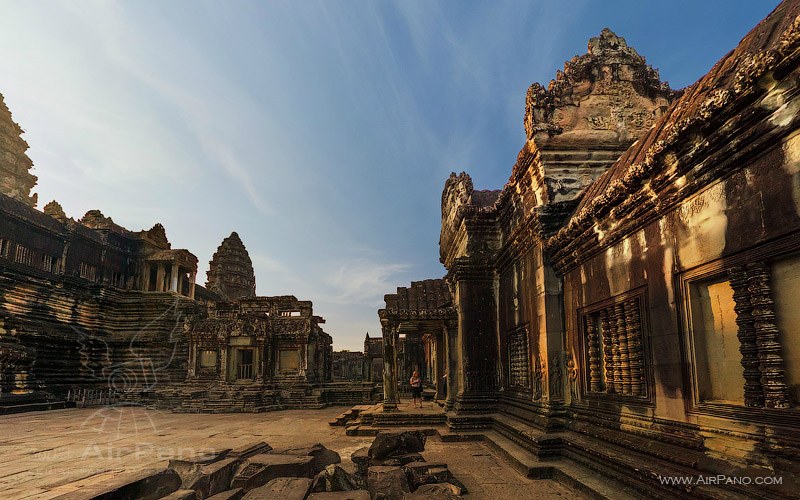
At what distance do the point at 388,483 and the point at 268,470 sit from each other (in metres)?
1.89

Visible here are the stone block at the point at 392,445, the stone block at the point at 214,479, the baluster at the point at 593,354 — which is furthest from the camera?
the stone block at the point at 392,445

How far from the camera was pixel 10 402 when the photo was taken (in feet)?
66.9

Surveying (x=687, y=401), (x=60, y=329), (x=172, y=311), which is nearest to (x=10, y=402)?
(x=60, y=329)

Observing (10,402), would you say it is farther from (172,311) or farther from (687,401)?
(687,401)

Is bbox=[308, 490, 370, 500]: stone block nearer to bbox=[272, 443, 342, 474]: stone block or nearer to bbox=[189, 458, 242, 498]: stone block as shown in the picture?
bbox=[189, 458, 242, 498]: stone block

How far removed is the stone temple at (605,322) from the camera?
4184 mm

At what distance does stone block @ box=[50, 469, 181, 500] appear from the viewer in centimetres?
542

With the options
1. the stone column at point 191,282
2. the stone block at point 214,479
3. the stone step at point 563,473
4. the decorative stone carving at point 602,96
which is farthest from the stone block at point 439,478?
the stone column at point 191,282

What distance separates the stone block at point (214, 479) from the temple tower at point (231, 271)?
4120 cm

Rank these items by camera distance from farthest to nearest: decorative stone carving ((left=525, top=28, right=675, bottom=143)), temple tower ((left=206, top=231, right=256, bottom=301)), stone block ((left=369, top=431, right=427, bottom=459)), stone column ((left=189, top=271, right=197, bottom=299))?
1. temple tower ((left=206, top=231, right=256, bottom=301))
2. stone column ((left=189, top=271, right=197, bottom=299))
3. decorative stone carving ((left=525, top=28, right=675, bottom=143))
4. stone block ((left=369, top=431, right=427, bottom=459))

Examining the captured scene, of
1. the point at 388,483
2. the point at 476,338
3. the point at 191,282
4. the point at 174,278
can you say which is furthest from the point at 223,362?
the point at 388,483

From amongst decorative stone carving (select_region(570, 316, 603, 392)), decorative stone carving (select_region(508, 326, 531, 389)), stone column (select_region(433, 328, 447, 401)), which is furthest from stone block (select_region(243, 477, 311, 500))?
stone column (select_region(433, 328, 447, 401))

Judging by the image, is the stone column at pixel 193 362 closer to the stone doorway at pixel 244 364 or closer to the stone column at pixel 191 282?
the stone doorway at pixel 244 364

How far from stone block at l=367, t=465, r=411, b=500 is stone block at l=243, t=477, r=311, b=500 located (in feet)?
2.73
